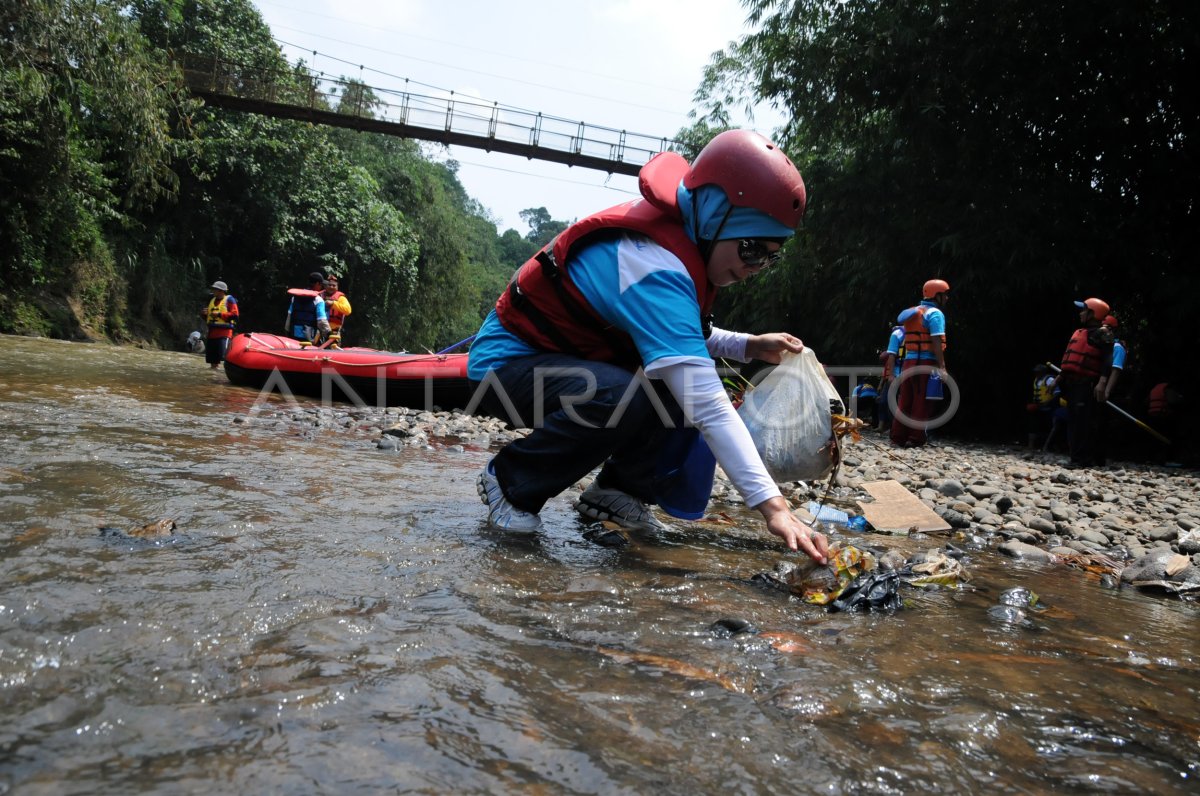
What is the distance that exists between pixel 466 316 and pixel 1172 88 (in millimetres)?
30077

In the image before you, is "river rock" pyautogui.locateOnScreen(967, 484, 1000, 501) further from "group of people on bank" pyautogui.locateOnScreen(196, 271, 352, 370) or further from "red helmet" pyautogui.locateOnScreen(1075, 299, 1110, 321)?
"group of people on bank" pyautogui.locateOnScreen(196, 271, 352, 370)

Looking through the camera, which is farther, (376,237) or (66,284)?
(376,237)

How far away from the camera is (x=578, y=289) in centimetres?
276

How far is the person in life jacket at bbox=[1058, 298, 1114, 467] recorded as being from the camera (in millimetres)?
8625

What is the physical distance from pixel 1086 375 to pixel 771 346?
6974 mm

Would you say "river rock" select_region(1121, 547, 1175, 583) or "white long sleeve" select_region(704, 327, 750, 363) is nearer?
"river rock" select_region(1121, 547, 1175, 583)

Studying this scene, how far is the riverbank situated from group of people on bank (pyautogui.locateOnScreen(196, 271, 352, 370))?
439cm

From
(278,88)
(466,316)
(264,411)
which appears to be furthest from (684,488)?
(466,316)

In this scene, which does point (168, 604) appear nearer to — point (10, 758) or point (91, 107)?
point (10, 758)

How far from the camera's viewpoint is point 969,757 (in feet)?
4.51

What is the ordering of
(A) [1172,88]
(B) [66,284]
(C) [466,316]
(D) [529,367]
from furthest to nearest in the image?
(C) [466,316], (B) [66,284], (A) [1172,88], (D) [529,367]

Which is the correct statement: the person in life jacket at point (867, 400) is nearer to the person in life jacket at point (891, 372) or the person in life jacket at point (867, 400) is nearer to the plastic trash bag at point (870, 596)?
the person in life jacket at point (891, 372)

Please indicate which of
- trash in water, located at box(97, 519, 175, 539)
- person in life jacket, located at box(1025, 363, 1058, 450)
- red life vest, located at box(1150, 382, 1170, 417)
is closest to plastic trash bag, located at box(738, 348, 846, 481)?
trash in water, located at box(97, 519, 175, 539)

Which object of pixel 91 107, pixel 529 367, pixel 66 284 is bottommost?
pixel 66 284
